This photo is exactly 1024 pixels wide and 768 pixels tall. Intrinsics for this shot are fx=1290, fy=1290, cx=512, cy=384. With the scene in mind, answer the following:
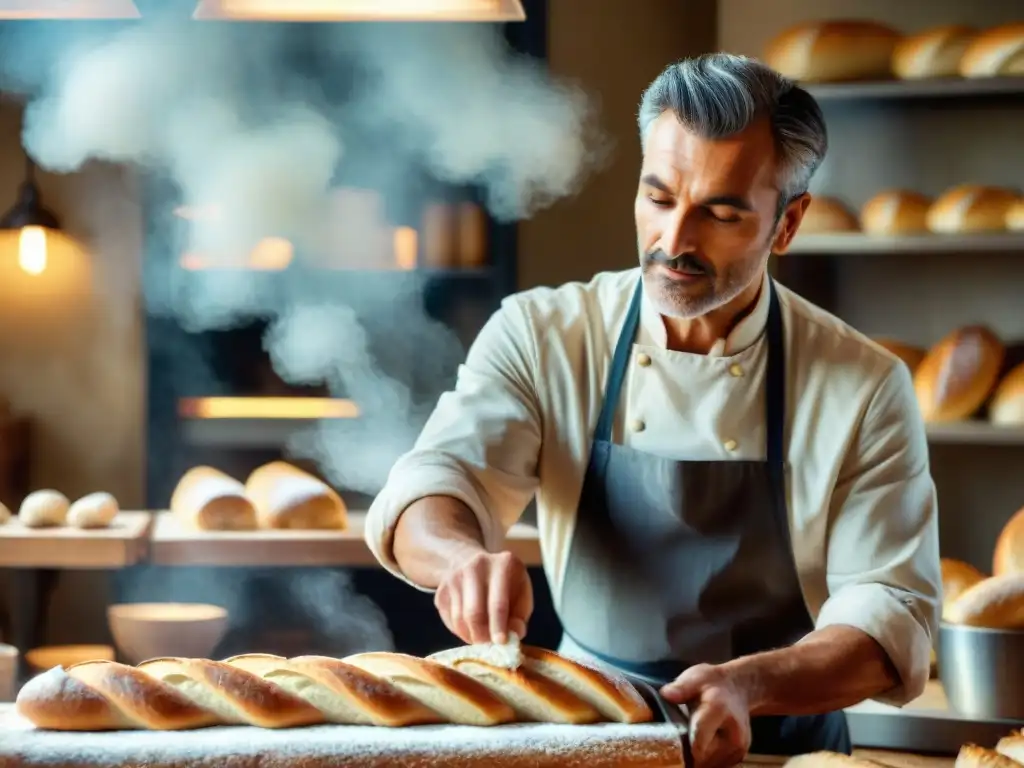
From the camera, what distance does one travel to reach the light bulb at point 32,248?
4.23 m

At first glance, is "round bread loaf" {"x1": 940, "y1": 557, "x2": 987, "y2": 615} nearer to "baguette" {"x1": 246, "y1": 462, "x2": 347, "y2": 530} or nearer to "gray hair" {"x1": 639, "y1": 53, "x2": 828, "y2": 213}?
"gray hair" {"x1": 639, "y1": 53, "x2": 828, "y2": 213}

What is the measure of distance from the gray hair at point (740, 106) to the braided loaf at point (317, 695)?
0.79 meters

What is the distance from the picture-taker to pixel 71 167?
4.51 meters

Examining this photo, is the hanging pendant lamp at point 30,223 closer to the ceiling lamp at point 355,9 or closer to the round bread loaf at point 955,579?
the ceiling lamp at point 355,9

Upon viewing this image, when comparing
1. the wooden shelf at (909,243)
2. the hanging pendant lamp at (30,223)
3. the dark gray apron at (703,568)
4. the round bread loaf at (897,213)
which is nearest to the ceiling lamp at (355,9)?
the dark gray apron at (703,568)

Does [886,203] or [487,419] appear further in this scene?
[886,203]

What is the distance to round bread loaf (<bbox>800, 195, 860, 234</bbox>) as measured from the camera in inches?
129

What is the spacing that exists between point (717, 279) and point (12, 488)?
338cm

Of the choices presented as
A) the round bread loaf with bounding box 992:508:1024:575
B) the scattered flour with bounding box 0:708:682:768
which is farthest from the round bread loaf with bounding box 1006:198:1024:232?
the scattered flour with bounding box 0:708:682:768

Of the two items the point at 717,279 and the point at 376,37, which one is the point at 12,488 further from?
the point at 717,279

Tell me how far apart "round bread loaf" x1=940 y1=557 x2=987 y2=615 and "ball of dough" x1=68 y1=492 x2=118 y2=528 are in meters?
2.03

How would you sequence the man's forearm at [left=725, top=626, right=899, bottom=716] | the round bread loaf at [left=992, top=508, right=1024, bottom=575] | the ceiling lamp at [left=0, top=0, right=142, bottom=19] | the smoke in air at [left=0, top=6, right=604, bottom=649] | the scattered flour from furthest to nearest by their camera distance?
the smoke in air at [left=0, top=6, right=604, bottom=649], the round bread loaf at [left=992, top=508, right=1024, bottom=575], the ceiling lamp at [left=0, top=0, right=142, bottom=19], the man's forearm at [left=725, top=626, right=899, bottom=716], the scattered flour

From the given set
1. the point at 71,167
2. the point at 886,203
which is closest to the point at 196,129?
the point at 71,167

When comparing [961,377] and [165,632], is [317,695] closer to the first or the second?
[165,632]
